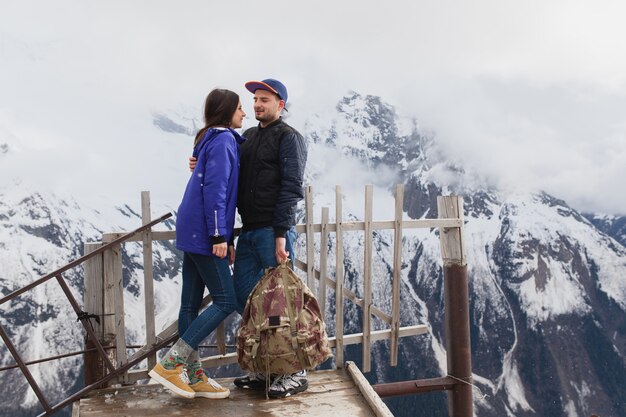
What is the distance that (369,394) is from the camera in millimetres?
3949

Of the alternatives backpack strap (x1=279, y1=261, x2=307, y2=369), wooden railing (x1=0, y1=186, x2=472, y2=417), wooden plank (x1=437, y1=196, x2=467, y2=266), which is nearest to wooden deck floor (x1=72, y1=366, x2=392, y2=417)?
wooden railing (x1=0, y1=186, x2=472, y2=417)

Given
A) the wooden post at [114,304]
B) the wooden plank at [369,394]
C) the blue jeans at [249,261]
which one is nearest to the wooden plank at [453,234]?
the wooden plank at [369,394]

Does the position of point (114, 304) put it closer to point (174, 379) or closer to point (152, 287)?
point (152, 287)

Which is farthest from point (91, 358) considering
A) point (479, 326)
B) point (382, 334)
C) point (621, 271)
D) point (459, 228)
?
point (621, 271)

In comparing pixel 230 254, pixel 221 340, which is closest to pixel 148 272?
pixel 221 340

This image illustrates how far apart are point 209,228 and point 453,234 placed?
3.31 m

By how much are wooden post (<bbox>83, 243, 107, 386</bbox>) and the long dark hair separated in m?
1.50

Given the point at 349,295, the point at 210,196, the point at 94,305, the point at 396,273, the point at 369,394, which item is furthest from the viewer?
the point at 396,273

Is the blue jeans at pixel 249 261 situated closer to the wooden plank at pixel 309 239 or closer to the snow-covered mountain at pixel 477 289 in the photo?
the wooden plank at pixel 309 239

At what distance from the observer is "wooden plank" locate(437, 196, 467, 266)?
590 centimetres

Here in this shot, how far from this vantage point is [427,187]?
121375 millimetres

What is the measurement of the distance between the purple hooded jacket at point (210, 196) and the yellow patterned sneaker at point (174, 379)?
2.89 ft

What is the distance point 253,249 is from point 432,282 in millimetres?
108088

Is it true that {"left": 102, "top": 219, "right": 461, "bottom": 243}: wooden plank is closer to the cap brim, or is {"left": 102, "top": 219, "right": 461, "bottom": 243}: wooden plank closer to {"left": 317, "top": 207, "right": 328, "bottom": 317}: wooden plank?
{"left": 317, "top": 207, "right": 328, "bottom": 317}: wooden plank
